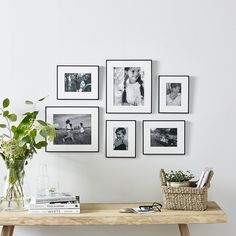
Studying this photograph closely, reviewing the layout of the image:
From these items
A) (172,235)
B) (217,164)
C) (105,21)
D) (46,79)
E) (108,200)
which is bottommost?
(172,235)

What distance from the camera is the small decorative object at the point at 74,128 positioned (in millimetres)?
3643

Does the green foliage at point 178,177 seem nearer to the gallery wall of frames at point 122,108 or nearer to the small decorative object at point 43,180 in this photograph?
the gallery wall of frames at point 122,108

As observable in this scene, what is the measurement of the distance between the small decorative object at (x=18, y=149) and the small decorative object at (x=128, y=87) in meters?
0.49

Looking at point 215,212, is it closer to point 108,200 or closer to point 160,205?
point 160,205

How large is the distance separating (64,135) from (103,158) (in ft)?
1.00

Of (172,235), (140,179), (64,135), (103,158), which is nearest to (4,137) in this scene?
(64,135)

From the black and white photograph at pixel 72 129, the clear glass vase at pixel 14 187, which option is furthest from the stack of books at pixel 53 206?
the black and white photograph at pixel 72 129

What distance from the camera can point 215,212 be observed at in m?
3.23

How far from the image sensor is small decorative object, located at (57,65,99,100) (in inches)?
144

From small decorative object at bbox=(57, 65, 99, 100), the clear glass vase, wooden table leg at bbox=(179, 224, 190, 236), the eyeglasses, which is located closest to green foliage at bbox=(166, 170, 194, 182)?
the eyeglasses

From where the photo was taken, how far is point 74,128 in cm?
365

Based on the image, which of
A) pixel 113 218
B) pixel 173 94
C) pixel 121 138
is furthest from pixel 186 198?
A: pixel 173 94

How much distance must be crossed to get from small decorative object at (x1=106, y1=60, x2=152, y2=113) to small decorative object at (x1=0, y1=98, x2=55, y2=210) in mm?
487

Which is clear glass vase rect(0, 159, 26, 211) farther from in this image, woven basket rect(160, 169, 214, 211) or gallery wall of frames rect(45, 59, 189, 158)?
woven basket rect(160, 169, 214, 211)
